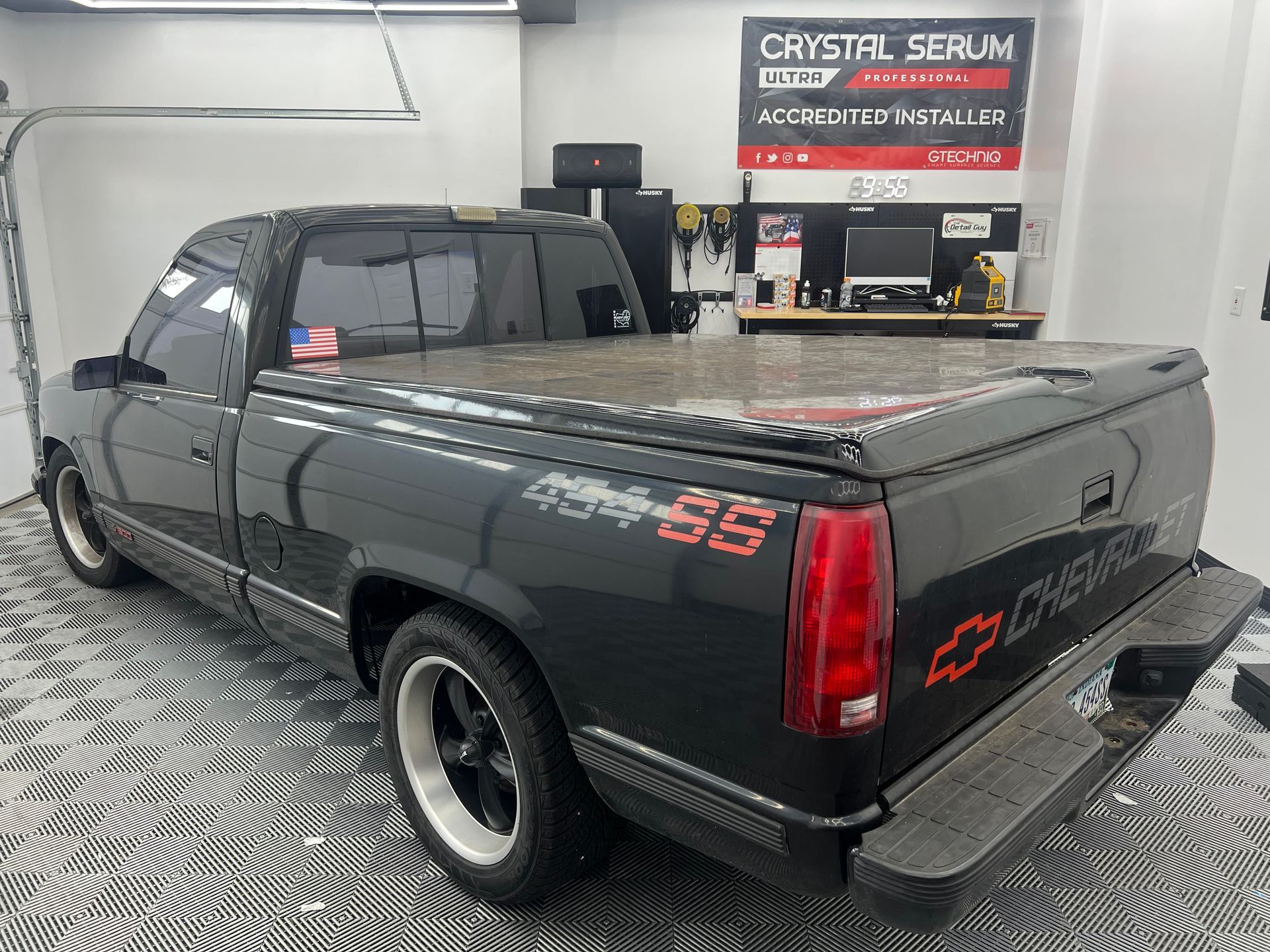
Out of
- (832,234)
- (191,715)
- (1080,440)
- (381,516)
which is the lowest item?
(191,715)

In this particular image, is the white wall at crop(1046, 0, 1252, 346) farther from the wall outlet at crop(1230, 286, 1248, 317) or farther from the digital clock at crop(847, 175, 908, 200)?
the digital clock at crop(847, 175, 908, 200)

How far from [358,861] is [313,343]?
4.35 feet

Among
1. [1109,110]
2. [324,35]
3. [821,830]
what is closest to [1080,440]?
[821,830]

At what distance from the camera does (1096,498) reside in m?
1.49

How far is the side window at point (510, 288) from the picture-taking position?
2.67m

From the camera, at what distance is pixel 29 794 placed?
2.14 m

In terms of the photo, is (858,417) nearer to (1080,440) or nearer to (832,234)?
(1080,440)

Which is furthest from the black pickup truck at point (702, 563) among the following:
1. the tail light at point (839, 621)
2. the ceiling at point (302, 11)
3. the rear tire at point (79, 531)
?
the ceiling at point (302, 11)

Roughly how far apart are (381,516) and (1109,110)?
5.73m

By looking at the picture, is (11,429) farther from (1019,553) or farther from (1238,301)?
(1238,301)

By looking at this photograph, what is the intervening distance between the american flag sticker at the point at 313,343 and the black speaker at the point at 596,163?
450 centimetres

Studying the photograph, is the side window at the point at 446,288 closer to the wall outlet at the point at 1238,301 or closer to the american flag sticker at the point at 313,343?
the american flag sticker at the point at 313,343

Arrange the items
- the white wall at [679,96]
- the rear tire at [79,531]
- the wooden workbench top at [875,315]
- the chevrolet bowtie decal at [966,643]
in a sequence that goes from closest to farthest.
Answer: the chevrolet bowtie decal at [966,643] → the rear tire at [79,531] → the wooden workbench top at [875,315] → the white wall at [679,96]

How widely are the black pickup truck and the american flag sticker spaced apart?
11 mm
